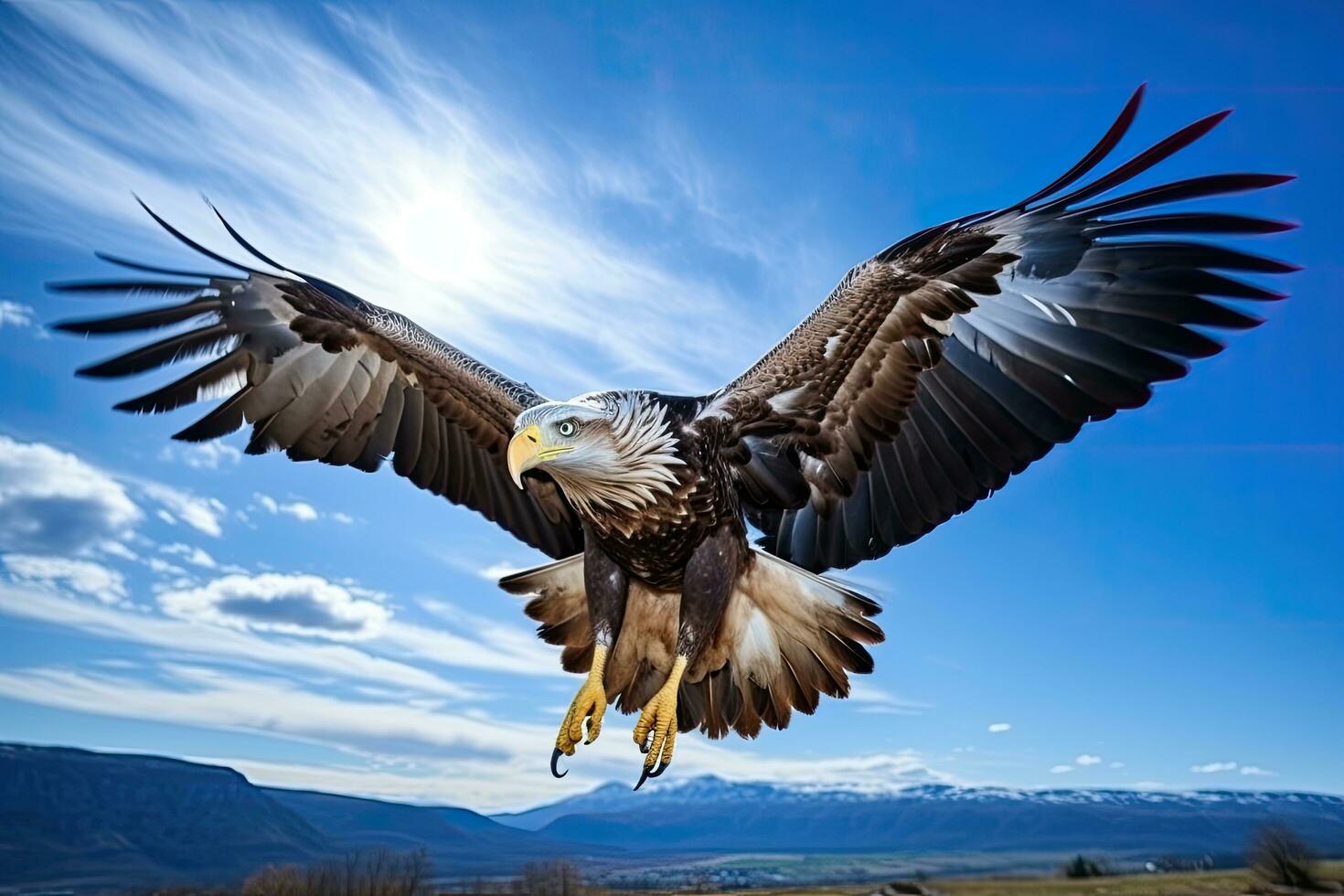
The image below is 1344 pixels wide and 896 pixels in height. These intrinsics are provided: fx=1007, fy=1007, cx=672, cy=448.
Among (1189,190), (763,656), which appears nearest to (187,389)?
(763,656)

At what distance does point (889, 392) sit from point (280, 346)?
2.85 meters

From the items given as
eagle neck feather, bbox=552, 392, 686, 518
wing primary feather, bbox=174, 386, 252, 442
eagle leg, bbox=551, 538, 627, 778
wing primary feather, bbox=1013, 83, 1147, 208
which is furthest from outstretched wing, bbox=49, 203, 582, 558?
wing primary feather, bbox=1013, 83, 1147, 208

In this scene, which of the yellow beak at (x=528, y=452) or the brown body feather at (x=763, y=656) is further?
the brown body feather at (x=763, y=656)

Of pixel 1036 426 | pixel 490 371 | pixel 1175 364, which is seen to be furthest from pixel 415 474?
pixel 1175 364

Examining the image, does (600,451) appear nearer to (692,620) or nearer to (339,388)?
(692,620)

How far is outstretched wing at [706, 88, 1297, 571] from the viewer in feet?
12.9

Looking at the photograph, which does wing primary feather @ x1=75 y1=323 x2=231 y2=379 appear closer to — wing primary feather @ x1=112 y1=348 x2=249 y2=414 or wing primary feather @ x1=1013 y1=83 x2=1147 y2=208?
wing primary feather @ x1=112 y1=348 x2=249 y2=414

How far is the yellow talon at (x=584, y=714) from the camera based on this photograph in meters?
3.66

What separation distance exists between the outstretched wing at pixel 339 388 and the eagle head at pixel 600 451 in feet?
3.32

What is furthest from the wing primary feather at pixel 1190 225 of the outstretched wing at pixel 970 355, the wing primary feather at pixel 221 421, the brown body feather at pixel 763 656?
the wing primary feather at pixel 221 421

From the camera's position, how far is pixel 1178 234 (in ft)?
12.6

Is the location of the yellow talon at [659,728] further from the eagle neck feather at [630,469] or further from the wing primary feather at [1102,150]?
the wing primary feather at [1102,150]

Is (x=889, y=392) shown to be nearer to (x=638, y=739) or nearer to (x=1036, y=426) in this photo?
(x=1036, y=426)

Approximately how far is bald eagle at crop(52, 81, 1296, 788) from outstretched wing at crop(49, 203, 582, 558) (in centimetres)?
1
